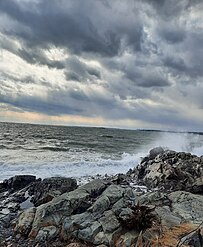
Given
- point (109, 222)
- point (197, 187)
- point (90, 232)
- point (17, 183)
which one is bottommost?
point (17, 183)

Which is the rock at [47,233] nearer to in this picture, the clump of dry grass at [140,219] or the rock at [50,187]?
the clump of dry grass at [140,219]

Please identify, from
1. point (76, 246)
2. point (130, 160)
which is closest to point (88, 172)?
point (130, 160)

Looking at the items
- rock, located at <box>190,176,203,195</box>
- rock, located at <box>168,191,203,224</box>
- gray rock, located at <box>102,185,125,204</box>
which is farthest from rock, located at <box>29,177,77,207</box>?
rock, located at <box>190,176,203,195</box>

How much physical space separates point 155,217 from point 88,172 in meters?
18.0

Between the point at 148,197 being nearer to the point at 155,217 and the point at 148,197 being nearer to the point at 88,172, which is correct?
the point at 155,217

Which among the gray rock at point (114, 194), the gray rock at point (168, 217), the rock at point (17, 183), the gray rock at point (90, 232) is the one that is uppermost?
the gray rock at point (114, 194)

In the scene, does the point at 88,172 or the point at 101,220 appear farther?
the point at 88,172

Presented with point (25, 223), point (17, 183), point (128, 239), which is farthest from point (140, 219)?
point (17, 183)

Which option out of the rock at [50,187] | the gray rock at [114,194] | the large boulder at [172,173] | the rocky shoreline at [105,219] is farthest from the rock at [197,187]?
the gray rock at [114,194]

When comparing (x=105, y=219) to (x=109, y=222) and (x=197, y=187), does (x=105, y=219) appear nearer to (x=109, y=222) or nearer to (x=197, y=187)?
(x=109, y=222)

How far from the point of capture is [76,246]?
8.38 metres

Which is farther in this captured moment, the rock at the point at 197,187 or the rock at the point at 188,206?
the rock at the point at 197,187

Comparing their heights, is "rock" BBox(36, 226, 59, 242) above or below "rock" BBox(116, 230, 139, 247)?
below

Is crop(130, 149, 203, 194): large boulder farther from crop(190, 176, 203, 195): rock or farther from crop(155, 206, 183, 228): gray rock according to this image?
crop(155, 206, 183, 228): gray rock
